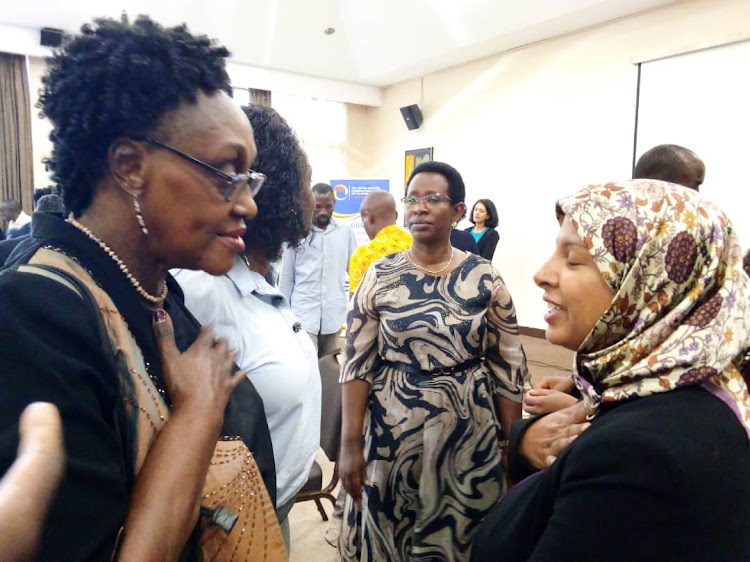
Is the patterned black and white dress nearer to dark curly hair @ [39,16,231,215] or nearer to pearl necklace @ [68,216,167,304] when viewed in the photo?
pearl necklace @ [68,216,167,304]

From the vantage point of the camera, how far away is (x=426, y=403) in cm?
162

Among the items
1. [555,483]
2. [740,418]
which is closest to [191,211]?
[555,483]

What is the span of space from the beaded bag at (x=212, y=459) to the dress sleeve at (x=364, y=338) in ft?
2.92

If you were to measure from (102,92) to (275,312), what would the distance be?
652 mm

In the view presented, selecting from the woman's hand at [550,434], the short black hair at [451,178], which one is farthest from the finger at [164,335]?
the short black hair at [451,178]

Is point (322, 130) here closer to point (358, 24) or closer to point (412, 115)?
point (412, 115)

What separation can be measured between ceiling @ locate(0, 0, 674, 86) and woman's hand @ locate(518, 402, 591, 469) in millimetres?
5568

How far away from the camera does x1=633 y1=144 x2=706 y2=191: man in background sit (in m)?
2.07

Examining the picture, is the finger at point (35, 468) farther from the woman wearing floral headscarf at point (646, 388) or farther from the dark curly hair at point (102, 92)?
the woman wearing floral headscarf at point (646, 388)

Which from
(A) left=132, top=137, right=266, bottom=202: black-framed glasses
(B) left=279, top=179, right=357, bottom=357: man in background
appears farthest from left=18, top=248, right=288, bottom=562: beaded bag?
(B) left=279, top=179, right=357, bottom=357: man in background

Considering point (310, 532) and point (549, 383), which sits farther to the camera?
point (310, 532)

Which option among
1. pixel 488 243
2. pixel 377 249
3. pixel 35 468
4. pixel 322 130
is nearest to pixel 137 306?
pixel 35 468

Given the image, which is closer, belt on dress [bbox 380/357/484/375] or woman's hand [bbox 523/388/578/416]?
woman's hand [bbox 523/388/578/416]

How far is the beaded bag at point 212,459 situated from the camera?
2.22 feet
